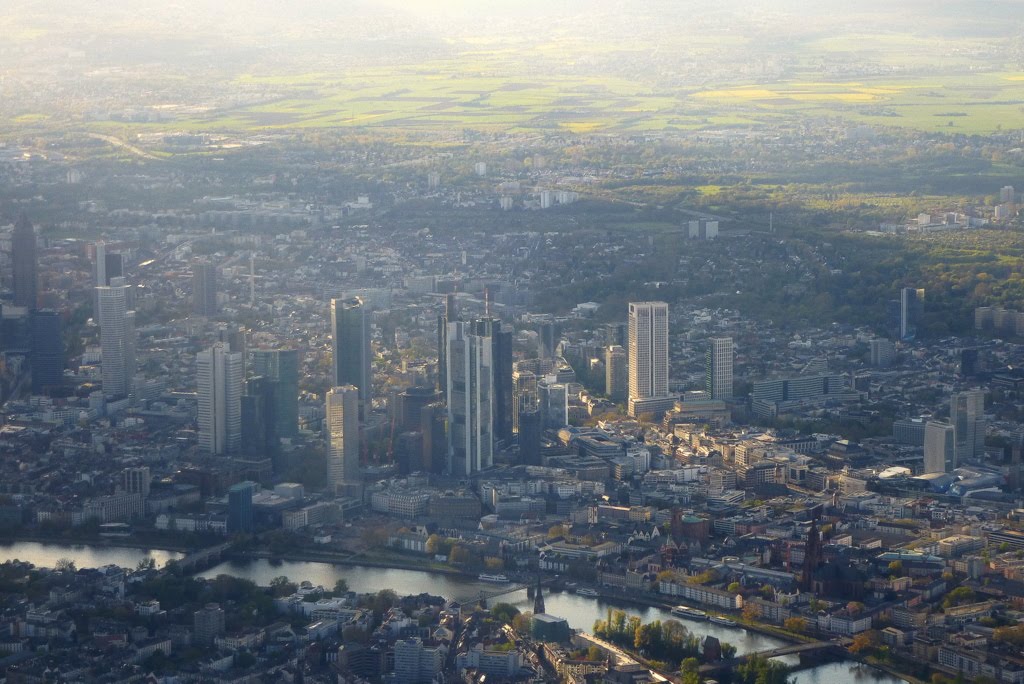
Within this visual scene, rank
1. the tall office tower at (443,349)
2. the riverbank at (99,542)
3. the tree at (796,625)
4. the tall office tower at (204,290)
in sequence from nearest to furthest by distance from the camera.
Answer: the tree at (796,625) < the riverbank at (99,542) < the tall office tower at (443,349) < the tall office tower at (204,290)

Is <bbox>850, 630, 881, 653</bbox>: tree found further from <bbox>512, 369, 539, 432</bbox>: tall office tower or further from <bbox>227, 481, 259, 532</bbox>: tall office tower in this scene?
<bbox>512, 369, 539, 432</bbox>: tall office tower

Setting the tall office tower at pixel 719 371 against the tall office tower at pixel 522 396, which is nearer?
the tall office tower at pixel 522 396

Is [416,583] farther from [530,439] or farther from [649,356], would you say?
[649,356]

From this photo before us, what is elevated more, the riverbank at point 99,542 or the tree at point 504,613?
the tree at point 504,613

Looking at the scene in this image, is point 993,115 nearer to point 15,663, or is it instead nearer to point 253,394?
point 253,394

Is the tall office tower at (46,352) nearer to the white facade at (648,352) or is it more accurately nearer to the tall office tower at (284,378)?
the tall office tower at (284,378)

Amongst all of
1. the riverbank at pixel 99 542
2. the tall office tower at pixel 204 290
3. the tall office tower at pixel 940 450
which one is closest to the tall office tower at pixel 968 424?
the tall office tower at pixel 940 450

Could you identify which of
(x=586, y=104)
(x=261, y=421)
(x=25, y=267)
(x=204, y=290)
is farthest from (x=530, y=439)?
(x=586, y=104)
